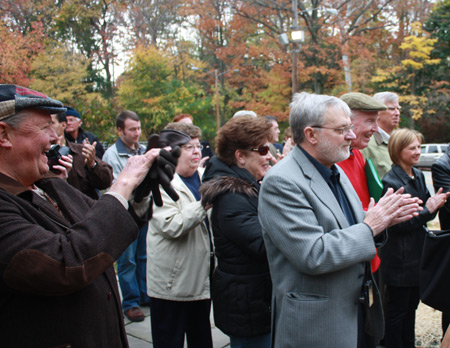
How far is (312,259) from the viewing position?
1.95m

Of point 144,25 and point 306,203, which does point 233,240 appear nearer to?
point 306,203

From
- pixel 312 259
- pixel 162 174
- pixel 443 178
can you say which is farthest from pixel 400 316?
pixel 162 174

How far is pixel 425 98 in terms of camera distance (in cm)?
2797

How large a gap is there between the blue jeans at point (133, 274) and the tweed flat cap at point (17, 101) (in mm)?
2705

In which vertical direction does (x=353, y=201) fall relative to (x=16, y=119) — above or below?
below

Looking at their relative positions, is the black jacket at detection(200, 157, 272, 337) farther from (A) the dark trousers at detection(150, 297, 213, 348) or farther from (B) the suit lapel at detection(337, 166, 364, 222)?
(B) the suit lapel at detection(337, 166, 364, 222)

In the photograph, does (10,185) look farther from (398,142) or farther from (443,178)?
(443,178)

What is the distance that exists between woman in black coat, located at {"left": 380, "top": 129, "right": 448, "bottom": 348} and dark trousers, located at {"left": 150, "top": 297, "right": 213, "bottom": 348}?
1623 millimetres

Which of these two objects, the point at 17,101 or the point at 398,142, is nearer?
the point at 17,101

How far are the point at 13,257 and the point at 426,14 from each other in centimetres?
3367

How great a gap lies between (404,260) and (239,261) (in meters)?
1.72

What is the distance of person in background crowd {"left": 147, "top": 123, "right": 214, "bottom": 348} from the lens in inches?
116

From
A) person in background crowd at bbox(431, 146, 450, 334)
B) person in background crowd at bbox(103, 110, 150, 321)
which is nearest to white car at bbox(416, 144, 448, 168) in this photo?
person in background crowd at bbox(431, 146, 450, 334)

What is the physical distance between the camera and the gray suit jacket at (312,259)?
6.45 feet
